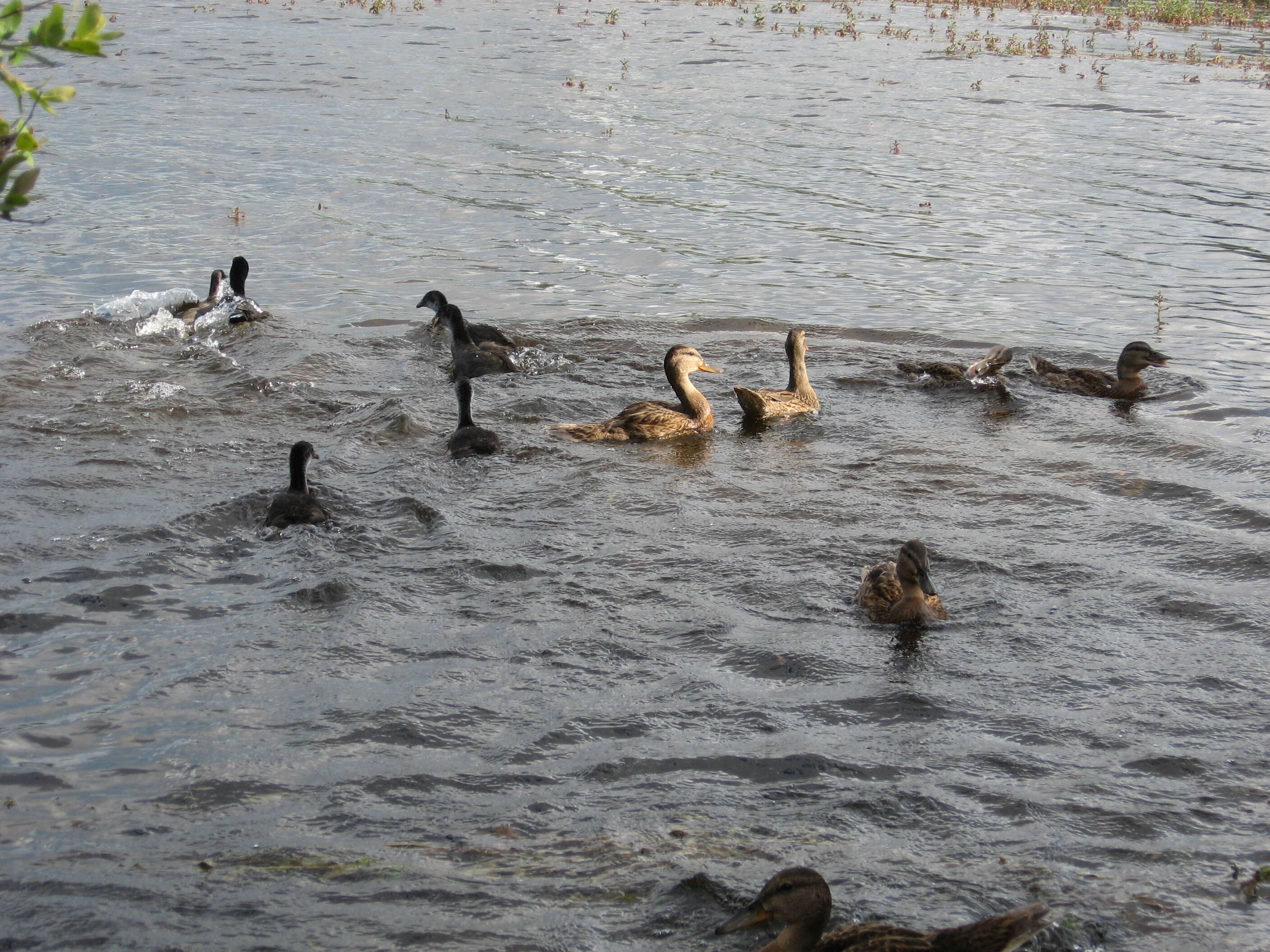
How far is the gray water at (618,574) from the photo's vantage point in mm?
4984

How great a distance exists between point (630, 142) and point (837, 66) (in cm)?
986

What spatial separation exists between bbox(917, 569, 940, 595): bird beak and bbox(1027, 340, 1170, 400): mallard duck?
17.3 ft

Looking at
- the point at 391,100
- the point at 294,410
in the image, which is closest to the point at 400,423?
the point at 294,410

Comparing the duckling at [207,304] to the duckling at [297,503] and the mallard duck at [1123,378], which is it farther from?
the mallard duck at [1123,378]

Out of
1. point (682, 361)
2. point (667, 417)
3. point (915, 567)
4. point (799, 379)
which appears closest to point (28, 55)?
point (915, 567)

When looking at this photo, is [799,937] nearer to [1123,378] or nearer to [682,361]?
[682,361]

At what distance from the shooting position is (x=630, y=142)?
72.6ft

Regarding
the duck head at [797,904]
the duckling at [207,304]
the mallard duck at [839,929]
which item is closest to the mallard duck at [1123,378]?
the mallard duck at [839,929]

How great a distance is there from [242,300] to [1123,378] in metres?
8.91

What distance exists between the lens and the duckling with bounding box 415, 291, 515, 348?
12.1m

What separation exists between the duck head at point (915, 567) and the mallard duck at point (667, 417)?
3666 millimetres

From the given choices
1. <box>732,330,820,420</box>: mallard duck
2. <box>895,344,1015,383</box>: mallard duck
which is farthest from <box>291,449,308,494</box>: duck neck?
<box>895,344,1015,383</box>: mallard duck

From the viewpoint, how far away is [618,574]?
7688 millimetres

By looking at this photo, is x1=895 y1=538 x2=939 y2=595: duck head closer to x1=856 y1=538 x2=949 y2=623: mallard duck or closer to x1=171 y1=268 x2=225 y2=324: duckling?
x1=856 y1=538 x2=949 y2=623: mallard duck
